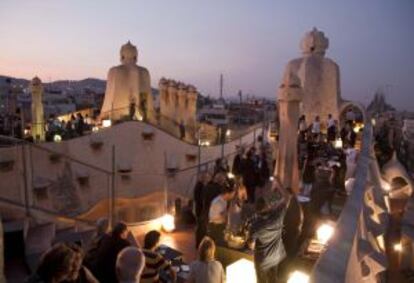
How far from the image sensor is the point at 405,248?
32.7 ft

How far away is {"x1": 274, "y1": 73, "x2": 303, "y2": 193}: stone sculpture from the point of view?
27.9 feet

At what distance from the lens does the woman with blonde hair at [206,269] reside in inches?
162

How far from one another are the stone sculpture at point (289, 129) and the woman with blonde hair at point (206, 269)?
4.61 m

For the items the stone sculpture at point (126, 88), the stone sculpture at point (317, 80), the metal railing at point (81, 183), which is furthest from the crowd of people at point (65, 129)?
the stone sculpture at point (317, 80)

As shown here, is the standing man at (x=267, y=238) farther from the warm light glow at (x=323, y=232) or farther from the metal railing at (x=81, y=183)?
the metal railing at (x=81, y=183)

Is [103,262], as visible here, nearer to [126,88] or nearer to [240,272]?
[240,272]

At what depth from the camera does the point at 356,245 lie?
11.2ft

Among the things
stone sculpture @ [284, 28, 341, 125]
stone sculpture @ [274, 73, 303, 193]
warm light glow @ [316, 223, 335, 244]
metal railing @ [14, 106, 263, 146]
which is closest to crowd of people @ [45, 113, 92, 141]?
metal railing @ [14, 106, 263, 146]

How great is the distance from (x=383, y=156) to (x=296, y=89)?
15.7 ft

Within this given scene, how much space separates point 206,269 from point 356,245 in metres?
1.61

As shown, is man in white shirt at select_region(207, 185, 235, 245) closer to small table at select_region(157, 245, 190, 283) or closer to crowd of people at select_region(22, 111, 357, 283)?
crowd of people at select_region(22, 111, 357, 283)

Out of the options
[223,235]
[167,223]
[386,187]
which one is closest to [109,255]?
[223,235]

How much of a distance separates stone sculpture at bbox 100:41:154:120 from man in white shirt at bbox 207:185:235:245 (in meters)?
15.6

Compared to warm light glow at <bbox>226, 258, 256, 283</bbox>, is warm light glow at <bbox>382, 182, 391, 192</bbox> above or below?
above
